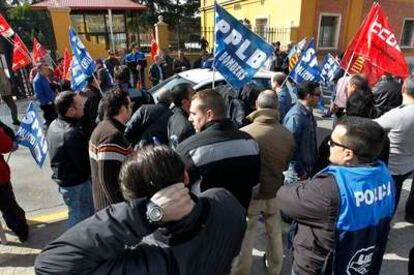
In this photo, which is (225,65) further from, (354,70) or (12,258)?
(12,258)

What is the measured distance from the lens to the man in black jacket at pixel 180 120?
3186 mm

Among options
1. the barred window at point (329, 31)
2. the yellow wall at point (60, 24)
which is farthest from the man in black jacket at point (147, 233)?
the barred window at point (329, 31)

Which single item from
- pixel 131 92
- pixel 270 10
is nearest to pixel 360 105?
pixel 131 92

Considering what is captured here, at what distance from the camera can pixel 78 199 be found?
10.9ft

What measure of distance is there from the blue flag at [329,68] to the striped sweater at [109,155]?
7793mm

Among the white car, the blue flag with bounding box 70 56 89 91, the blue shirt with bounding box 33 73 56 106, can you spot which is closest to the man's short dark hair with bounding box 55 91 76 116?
the blue flag with bounding box 70 56 89 91

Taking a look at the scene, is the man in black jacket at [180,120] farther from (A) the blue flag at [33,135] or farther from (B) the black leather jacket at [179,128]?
(A) the blue flag at [33,135]

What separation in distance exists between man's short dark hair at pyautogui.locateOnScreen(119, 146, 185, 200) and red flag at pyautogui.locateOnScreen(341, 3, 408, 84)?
4156mm

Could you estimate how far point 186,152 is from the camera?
226 cm

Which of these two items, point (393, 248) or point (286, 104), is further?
point (286, 104)

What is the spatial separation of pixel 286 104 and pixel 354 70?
1129 millimetres

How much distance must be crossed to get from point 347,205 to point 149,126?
2.65 metres

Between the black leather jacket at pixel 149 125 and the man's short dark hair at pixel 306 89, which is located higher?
the man's short dark hair at pixel 306 89

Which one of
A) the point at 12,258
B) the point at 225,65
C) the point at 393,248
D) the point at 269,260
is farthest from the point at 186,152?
the point at 393,248
